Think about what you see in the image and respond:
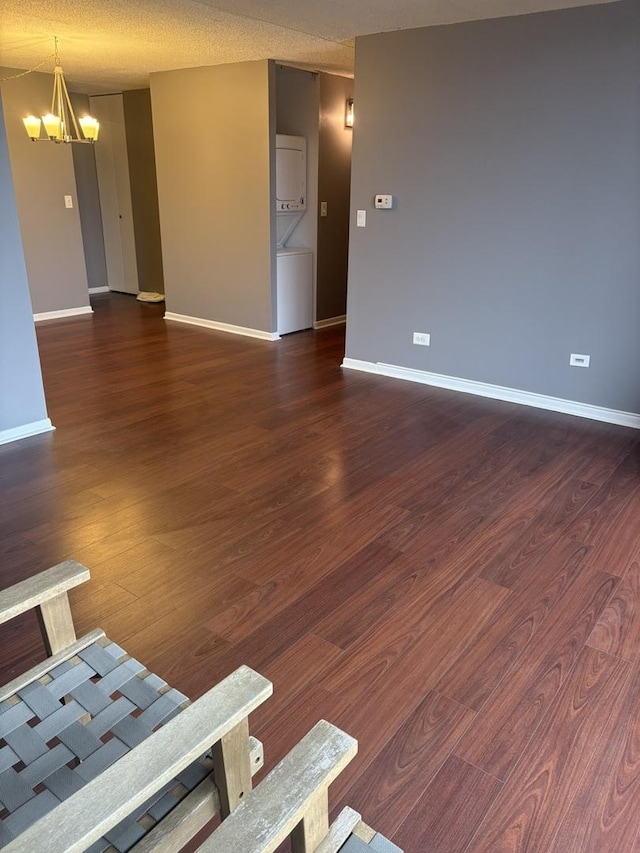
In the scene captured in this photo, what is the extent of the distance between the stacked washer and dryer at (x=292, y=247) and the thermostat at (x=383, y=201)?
141 centimetres

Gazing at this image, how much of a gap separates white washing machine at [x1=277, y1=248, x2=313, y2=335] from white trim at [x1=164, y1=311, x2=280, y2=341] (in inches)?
6.2

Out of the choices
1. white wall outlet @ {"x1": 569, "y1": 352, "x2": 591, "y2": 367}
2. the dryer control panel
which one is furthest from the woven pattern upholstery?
the dryer control panel

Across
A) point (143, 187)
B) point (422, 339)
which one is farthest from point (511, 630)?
point (143, 187)

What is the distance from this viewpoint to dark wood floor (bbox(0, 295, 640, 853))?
5.22ft

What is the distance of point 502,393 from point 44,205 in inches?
204

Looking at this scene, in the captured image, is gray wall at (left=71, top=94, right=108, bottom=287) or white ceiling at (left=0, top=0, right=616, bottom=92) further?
gray wall at (left=71, top=94, right=108, bottom=287)

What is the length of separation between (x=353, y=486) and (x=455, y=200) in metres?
2.30

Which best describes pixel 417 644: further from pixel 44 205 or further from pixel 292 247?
pixel 44 205

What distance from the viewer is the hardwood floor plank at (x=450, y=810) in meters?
1.42

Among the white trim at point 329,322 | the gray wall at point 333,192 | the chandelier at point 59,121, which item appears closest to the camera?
the chandelier at point 59,121

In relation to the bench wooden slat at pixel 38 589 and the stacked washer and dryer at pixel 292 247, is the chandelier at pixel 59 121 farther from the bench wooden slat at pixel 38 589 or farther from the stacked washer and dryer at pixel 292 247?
the bench wooden slat at pixel 38 589

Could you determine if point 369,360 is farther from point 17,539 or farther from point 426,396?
point 17,539

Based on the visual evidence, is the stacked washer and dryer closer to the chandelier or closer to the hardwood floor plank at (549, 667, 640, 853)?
the chandelier

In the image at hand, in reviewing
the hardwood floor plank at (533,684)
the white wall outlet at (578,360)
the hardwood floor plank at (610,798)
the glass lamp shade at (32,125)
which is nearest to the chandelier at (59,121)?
the glass lamp shade at (32,125)
